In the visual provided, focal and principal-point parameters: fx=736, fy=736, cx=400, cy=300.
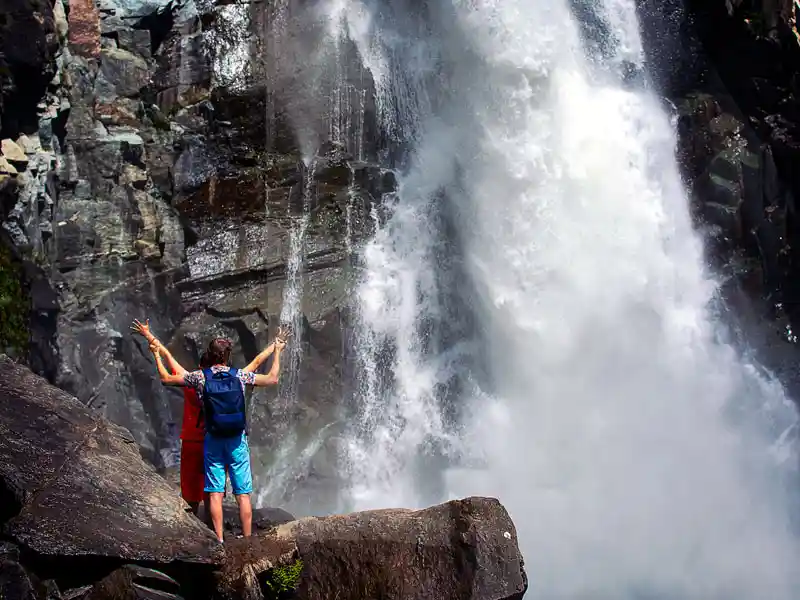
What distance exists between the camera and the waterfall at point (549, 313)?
12492 millimetres

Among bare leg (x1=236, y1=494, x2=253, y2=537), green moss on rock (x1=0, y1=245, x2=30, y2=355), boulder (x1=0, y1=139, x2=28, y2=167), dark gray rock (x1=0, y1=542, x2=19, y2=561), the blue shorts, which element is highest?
boulder (x1=0, y1=139, x2=28, y2=167)

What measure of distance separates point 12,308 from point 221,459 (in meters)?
5.21

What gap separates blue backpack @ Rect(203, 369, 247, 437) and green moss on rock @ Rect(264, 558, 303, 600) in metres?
0.97

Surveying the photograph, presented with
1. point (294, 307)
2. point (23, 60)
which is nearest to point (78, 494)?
point (23, 60)

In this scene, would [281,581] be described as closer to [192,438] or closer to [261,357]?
[192,438]

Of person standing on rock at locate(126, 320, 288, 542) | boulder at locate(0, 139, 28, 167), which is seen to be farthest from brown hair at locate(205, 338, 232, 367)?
boulder at locate(0, 139, 28, 167)

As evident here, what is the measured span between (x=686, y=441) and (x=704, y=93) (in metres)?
7.50

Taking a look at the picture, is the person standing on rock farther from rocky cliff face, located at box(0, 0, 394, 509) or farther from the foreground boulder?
rocky cliff face, located at box(0, 0, 394, 509)

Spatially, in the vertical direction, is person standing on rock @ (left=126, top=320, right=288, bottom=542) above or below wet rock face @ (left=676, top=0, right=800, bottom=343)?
below

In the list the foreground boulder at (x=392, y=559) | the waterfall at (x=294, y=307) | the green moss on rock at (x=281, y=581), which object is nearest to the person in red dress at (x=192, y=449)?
the foreground boulder at (x=392, y=559)

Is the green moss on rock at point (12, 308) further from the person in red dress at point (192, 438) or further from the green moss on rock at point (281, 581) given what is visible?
the green moss on rock at point (281, 581)

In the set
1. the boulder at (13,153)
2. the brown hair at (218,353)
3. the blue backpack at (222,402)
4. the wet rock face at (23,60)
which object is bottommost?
the blue backpack at (222,402)

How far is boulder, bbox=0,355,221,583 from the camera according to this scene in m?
4.57

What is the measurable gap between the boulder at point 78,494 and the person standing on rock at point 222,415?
0.33 metres
